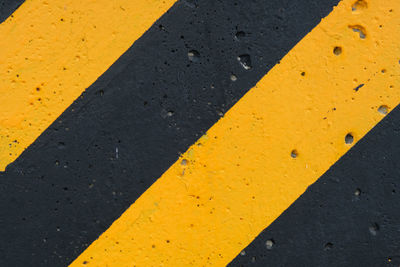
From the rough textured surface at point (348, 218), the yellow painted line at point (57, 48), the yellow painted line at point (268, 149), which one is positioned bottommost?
the rough textured surface at point (348, 218)

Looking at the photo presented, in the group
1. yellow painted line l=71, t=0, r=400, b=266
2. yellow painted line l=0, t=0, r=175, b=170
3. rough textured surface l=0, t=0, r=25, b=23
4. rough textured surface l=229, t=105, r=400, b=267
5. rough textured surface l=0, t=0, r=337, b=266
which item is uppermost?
rough textured surface l=0, t=0, r=25, b=23

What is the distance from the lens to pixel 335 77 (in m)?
1.73

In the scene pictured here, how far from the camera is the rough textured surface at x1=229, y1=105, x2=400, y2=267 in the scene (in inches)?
70.1

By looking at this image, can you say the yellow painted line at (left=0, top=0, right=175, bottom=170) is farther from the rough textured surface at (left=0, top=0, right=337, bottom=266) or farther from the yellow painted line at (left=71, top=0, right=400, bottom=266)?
the yellow painted line at (left=71, top=0, right=400, bottom=266)

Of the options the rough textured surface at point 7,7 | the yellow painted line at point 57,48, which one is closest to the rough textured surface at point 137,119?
the yellow painted line at point 57,48

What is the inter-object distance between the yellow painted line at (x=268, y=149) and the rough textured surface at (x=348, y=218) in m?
0.07

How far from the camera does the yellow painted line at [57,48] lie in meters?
1.70

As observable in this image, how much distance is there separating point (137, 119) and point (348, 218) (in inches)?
49.7

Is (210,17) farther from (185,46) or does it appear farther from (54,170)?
(54,170)

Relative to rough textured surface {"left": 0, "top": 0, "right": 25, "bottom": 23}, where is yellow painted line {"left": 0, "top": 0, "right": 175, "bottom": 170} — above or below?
below

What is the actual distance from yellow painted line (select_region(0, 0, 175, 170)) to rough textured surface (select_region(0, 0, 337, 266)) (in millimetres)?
64

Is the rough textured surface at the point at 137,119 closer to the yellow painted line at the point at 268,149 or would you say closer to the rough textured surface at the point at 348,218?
the yellow painted line at the point at 268,149

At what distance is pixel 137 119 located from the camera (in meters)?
1.75

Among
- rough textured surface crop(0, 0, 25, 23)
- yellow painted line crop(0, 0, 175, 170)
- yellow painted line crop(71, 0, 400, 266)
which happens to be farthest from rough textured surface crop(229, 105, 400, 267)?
rough textured surface crop(0, 0, 25, 23)
